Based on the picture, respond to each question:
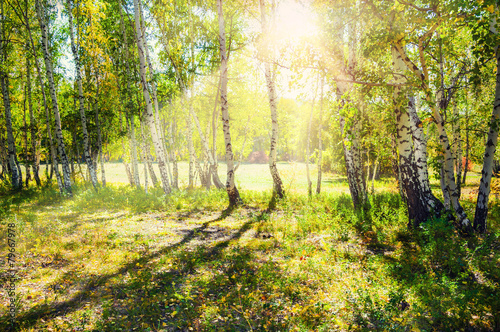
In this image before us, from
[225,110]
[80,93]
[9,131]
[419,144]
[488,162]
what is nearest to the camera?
[488,162]

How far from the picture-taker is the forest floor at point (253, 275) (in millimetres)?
3994

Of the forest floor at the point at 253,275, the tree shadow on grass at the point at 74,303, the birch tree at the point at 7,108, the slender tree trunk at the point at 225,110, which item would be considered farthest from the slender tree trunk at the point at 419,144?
the birch tree at the point at 7,108

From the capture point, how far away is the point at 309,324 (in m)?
4.03

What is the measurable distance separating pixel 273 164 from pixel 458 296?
409 inches

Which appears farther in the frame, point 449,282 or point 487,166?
point 487,166

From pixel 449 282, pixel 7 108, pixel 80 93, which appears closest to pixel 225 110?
pixel 449 282

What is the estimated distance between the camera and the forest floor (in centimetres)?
399

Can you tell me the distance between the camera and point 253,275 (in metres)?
5.59

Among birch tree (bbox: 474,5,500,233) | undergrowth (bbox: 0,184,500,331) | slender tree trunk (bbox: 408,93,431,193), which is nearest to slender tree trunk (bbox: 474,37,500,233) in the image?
birch tree (bbox: 474,5,500,233)

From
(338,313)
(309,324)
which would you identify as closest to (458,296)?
(338,313)

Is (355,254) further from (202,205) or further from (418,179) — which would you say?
(202,205)

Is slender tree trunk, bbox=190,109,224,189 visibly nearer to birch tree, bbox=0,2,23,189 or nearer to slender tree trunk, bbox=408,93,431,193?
slender tree trunk, bbox=408,93,431,193

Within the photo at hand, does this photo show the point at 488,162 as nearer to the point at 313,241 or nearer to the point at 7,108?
the point at 313,241

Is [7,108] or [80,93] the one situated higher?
[80,93]
